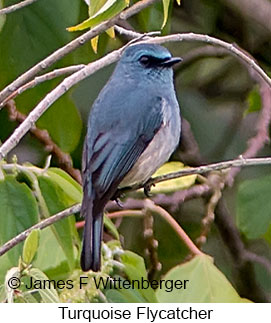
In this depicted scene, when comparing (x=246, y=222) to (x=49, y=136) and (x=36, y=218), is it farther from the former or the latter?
(x=36, y=218)

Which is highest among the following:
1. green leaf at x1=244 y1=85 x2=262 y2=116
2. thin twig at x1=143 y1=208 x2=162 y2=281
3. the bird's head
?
the bird's head

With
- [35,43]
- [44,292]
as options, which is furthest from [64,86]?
[35,43]

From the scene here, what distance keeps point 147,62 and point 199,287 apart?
0.64m

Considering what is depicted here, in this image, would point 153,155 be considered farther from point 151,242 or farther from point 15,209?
point 151,242

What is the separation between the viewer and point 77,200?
103 inches

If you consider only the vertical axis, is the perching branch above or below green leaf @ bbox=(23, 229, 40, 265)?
above

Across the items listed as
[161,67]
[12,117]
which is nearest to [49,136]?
[12,117]

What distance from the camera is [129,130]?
8.74 ft

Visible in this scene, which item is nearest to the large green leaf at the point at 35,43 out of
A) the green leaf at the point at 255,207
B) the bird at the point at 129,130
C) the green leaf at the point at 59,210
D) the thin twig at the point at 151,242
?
the bird at the point at 129,130

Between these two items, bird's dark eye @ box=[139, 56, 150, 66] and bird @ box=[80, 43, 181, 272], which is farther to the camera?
bird's dark eye @ box=[139, 56, 150, 66]

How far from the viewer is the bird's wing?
98.7 inches

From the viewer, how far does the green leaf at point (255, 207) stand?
3275 mm

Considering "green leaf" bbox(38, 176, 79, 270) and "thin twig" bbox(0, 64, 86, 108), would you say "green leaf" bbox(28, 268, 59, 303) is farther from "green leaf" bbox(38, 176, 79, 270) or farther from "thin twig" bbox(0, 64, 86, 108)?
"thin twig" bbox(0, 64, 86, 108)

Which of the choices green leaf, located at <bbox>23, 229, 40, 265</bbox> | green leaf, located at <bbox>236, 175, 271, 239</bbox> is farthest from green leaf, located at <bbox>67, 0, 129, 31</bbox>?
green leaf, located at <bbox>236, 175, 271, 239</bbox>
